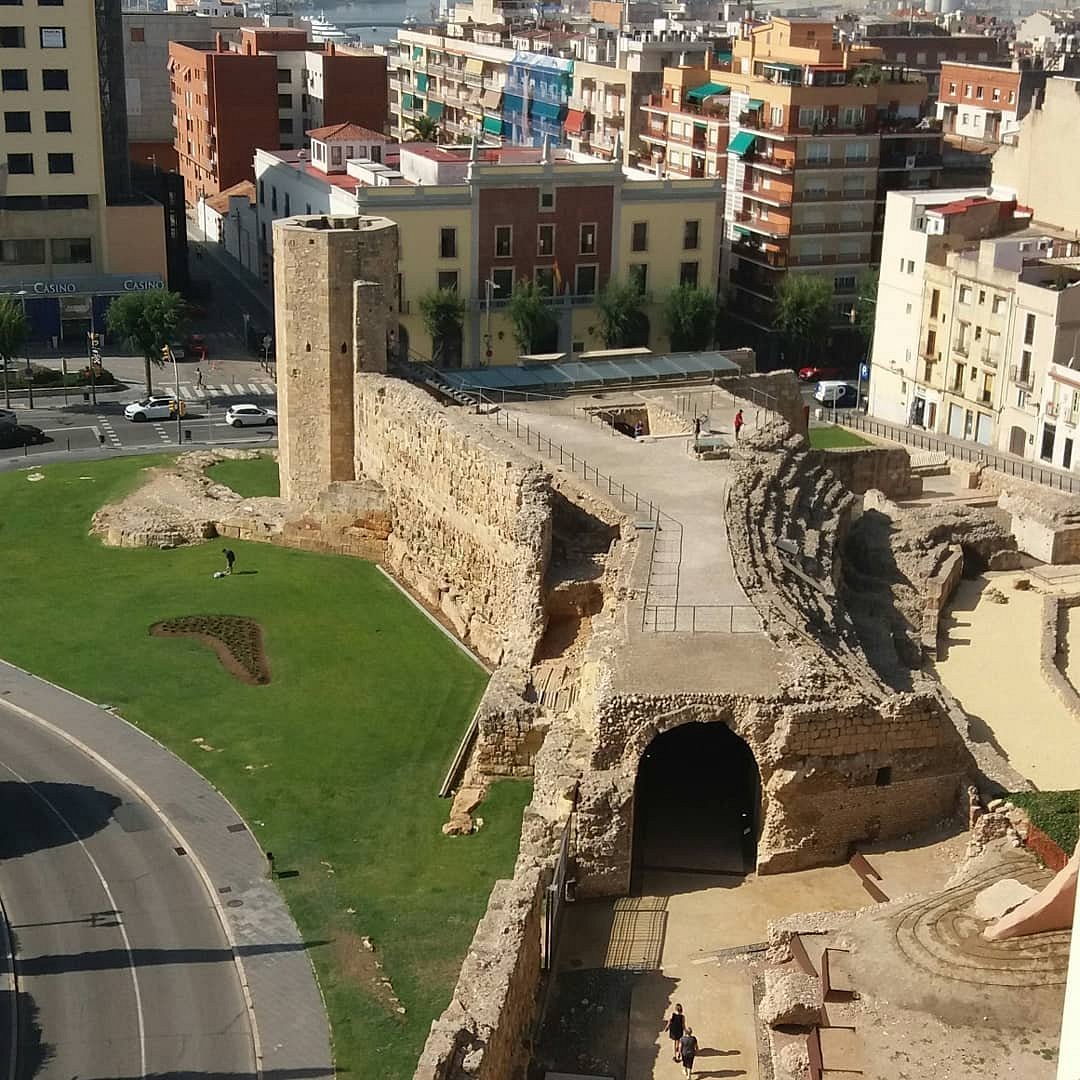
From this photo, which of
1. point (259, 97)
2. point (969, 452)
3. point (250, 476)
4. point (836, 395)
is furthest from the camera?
point (259, 97)

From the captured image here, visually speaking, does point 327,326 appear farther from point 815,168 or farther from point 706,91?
point 706,91

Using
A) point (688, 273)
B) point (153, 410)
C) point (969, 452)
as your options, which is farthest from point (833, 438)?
point (153, 410)

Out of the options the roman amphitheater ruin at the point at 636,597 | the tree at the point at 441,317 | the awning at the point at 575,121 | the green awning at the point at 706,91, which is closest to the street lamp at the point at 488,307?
the tree at the point at 441,317

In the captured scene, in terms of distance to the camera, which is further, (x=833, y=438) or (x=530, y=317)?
(x=530, y=317)

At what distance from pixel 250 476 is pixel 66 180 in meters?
27.2

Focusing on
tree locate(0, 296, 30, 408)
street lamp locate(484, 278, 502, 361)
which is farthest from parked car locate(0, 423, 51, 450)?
street lamp locate(484, 278, 502, 361)

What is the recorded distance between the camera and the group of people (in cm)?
2309

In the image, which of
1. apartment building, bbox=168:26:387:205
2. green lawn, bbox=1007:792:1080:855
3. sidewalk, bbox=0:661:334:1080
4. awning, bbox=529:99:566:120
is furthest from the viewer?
awning, bbox=529:99:566:120

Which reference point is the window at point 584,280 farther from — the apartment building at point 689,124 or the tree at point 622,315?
the apartment building at point 689,124

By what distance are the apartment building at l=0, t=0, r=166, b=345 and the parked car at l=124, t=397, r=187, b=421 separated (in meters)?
11.7

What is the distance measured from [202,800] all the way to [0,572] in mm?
15629

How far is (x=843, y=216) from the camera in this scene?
255 ft

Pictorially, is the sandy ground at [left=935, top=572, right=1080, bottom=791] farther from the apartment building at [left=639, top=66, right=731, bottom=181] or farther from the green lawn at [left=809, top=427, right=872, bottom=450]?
the apartment building at [left=639, top=66, right=731, bottom=181]

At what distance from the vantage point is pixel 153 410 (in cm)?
6344
